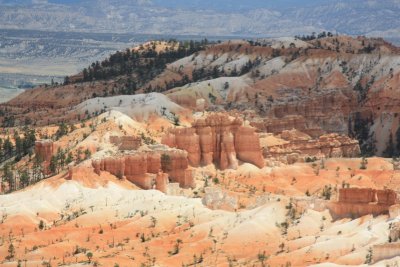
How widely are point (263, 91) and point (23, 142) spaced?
44.5 m

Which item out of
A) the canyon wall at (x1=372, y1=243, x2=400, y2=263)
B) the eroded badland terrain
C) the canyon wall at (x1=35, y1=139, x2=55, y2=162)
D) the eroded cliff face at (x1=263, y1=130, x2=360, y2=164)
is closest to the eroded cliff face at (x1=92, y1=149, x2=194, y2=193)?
the eroded badland terrain

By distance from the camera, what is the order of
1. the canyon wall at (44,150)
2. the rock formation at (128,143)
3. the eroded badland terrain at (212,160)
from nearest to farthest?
1. the eroded badland terrain at (212,160)
2. the rock formation at (128,143)
3. the canyon wall at (44,150)

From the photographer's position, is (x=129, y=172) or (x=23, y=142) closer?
(x=129, y=172)

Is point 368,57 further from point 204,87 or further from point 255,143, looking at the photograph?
point 255,143

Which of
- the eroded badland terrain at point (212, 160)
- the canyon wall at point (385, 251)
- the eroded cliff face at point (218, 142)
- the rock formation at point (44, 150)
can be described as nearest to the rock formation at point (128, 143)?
the eroded badland terrain at point (212, 160)

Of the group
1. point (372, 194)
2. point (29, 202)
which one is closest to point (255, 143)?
point (29, 202)

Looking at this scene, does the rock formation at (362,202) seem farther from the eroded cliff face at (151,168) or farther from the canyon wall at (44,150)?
the canyon wall at (44,150)

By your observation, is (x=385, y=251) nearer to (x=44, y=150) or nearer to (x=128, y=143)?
(x=128, y=143)

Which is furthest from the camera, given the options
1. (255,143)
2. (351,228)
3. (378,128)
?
(378,128)

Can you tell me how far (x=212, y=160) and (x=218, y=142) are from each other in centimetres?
184

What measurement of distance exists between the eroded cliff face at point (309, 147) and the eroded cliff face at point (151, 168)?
73.7ft

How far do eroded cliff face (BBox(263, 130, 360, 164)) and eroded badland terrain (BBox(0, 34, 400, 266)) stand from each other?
19cm

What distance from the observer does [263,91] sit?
15300cm

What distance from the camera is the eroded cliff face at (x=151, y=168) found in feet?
325
